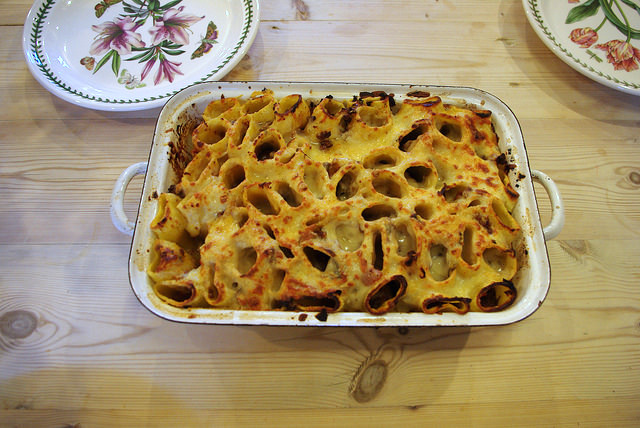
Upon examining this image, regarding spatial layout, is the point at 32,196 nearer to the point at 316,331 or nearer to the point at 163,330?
the point at 163,330

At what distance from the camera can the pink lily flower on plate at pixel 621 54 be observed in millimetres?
1239

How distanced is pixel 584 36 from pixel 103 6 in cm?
156

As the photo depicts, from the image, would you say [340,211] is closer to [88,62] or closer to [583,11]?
[88,62]

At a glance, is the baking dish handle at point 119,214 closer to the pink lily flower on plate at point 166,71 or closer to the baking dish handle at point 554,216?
the pink lily flower on plate at point 166,71

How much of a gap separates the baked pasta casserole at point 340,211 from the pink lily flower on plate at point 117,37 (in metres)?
0.58

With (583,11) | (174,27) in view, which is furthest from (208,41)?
(583,11)

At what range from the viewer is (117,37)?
1.32m

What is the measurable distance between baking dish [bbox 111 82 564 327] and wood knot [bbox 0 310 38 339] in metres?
0.36

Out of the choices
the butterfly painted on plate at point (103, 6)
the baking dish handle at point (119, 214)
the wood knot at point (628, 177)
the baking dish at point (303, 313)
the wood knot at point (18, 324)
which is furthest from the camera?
the butterfly painted on plate at point (103, 6)

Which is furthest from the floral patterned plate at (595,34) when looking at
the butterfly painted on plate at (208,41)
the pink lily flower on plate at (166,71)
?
the pink lily flower on plate at (166,71)

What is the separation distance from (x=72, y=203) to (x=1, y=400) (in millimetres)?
486

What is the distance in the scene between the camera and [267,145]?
919 mm

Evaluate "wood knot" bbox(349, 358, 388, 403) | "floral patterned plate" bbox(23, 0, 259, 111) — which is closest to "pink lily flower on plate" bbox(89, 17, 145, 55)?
"floral patterned plate" bbox(23, 0, 259, 111)

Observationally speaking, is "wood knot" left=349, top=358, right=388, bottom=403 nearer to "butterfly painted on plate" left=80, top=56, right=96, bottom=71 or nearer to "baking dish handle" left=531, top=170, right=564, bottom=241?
"baking dish handle" left=531, top=170, right=564, bottom=241
